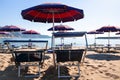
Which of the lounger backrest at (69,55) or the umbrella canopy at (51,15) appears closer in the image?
the lounger backrest at (69,55)

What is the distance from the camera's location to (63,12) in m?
8.10

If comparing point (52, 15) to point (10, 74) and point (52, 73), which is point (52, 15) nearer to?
point (52, 73)

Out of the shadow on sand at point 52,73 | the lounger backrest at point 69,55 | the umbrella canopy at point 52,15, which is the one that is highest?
the umbrella canopy at point 52,15

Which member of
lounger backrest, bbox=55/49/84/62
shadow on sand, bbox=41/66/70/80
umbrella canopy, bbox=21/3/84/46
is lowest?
shadow on sand, bbox=41/66/70/80

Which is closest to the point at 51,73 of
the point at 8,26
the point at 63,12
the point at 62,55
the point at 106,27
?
the point at 62,55

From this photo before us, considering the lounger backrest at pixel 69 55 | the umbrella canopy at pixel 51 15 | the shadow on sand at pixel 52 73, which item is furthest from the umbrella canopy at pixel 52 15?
the lounger backrest at pixel 69 55

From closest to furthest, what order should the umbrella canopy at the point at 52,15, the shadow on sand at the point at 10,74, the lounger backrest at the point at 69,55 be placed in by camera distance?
the shadow on sand at the point at 10,74 → the lounger backrest at the point at 69,55 → the umbrella canopy at the point at 52,15

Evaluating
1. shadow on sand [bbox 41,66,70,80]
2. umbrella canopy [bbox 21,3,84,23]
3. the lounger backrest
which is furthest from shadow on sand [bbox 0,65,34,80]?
umbrella canopy [bbox 21,3,84,23]

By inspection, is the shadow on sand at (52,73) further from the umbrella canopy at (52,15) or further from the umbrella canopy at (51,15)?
the umbrella canopy at (51,15)

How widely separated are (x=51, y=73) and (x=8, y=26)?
11.8 metres

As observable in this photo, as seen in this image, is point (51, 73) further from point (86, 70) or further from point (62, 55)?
point (86, 70)

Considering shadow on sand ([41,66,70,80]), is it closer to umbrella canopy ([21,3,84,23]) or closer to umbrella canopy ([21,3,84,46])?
umbrella canopy ([21,3,84,46])

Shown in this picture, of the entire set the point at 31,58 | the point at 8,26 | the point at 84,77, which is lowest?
the point at 84,77

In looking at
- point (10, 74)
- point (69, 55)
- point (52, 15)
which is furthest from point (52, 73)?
point (52, 15)
